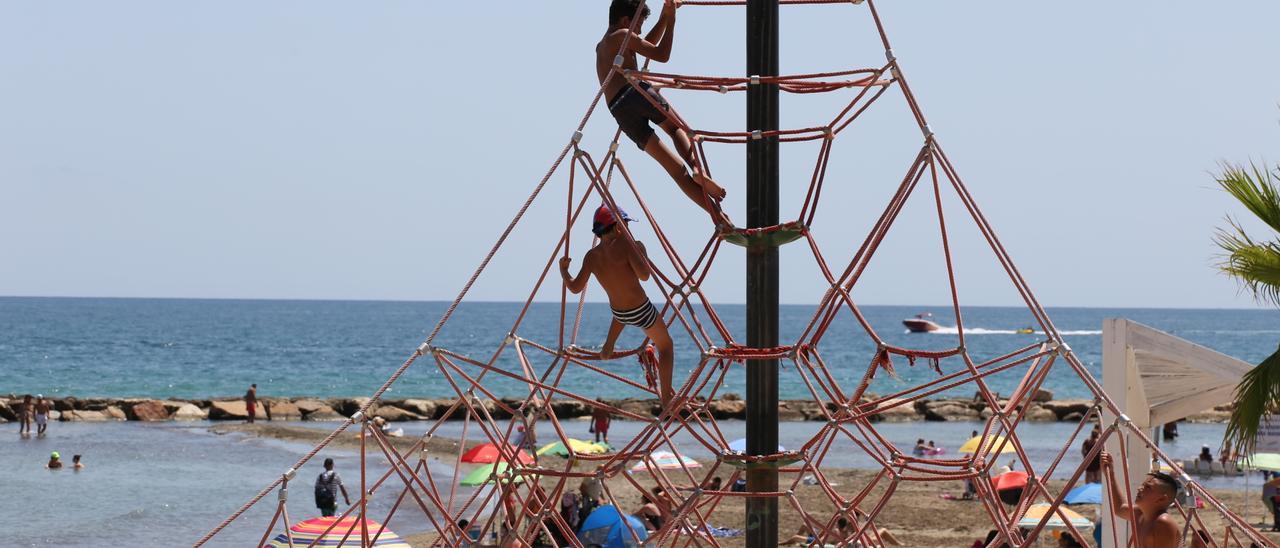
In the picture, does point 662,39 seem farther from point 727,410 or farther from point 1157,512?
point 727,410

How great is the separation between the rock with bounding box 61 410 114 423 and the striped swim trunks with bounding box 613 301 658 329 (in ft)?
140

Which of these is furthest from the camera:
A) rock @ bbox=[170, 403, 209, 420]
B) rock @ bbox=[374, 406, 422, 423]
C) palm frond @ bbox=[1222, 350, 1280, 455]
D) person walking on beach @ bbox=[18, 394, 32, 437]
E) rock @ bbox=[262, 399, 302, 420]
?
rock @ bbox=[262, 399, 302, 420]

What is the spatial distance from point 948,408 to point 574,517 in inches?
1473

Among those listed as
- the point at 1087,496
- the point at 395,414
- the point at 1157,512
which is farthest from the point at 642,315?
the point at 395,414

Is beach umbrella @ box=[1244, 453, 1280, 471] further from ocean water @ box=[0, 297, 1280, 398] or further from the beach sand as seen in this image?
ocean water @ box=[0, 297, 1280, 398]

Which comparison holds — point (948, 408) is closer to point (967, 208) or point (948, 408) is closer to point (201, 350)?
point (967, 208)

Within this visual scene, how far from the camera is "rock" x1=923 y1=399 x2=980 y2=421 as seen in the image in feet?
169

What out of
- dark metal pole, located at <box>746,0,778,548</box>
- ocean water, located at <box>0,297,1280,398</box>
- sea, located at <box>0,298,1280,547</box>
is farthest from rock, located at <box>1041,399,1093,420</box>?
dark metal pole, located at <box>746,0,778,548</box>

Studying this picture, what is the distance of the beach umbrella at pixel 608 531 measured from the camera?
545 inches

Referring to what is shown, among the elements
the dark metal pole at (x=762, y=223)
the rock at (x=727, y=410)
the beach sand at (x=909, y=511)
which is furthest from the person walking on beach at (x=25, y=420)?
the dark metal pole at (x=762, y=223)

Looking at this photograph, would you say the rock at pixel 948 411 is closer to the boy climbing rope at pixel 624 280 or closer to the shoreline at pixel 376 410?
the shoreline at pixel 376 410

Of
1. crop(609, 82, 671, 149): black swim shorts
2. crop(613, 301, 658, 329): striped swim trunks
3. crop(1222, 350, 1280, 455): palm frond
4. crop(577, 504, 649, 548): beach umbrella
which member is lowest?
crop(577, 504, 649, 548): beach umbrella

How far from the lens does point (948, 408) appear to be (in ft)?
172

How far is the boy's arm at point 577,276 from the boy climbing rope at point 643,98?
70 cm
